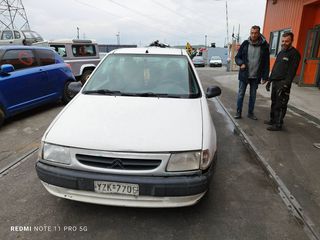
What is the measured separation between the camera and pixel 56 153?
2371mm

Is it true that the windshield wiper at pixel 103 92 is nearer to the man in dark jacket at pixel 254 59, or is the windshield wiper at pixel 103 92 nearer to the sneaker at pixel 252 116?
the man in dark jacket at pixel 254 59

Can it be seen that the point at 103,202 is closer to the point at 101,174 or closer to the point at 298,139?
the point at 101,174

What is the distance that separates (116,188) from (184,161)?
64 centimetres

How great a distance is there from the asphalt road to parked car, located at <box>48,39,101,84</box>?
711 centimetres

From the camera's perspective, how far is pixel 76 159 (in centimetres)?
232

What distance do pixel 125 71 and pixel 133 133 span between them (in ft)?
4.71

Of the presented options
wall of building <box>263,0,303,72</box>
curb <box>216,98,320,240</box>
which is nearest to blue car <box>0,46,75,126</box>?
curb <box>216,98,320,240</box>

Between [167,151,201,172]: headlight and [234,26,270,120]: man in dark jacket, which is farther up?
[234,26,270,120]: man in dark jacket

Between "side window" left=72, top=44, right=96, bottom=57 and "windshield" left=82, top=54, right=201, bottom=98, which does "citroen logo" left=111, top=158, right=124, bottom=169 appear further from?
"side window" left=72, top=44, right=96, bottom=57

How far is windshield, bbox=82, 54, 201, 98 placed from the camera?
3.29 meters

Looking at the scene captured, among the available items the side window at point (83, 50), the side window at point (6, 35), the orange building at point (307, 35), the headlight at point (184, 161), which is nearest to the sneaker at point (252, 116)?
the headlight at point (184, 161)

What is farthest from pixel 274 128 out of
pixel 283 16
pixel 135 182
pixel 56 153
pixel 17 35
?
pixel 17 35

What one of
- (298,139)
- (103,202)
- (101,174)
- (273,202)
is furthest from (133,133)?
(298,139)

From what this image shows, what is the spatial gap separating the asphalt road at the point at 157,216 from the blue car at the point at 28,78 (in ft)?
8.24
